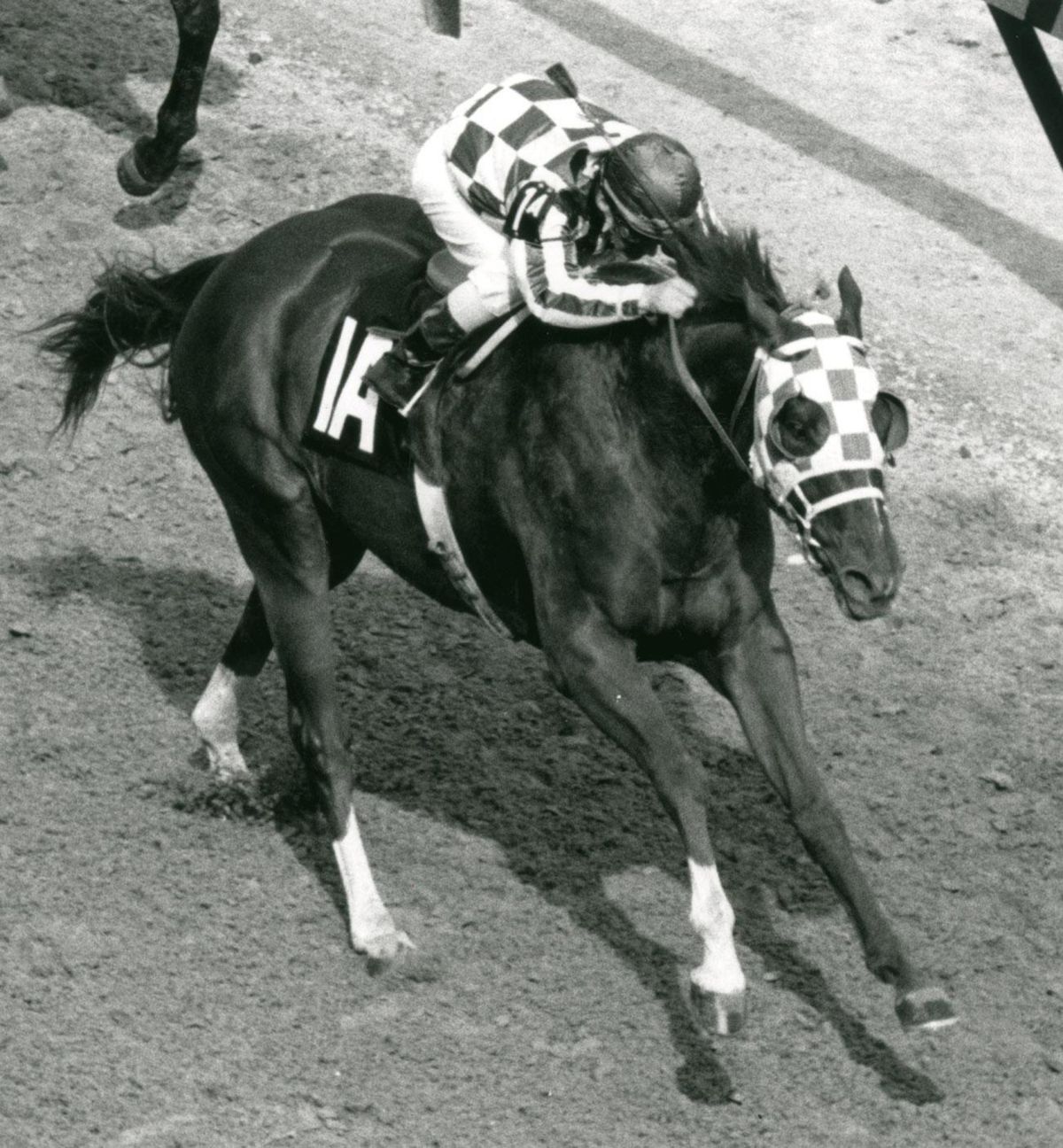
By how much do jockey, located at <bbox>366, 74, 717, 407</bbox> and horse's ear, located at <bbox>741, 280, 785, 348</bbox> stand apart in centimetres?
23

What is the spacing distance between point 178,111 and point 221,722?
377 cm

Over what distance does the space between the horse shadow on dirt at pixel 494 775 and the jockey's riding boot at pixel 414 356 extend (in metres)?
1.48

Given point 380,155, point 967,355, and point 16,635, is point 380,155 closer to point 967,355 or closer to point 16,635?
point 967,355

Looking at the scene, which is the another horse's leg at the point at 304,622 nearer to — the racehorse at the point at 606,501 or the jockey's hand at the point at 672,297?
the racehorse at the point at 606,501

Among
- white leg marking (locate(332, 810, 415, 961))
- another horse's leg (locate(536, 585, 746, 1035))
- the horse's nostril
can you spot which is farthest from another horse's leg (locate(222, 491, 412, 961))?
the horse's nostril

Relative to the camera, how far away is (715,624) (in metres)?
5.61

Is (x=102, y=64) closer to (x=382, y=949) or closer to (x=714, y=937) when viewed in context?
(x=382, y=949)

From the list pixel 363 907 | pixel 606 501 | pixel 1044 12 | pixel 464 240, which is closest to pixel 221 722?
pixel 363 907

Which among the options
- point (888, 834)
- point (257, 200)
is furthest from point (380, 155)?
point (888, 834)

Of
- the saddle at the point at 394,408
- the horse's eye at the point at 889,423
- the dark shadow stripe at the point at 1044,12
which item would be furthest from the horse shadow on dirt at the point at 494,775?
the dark shadow stripe at the point at 1044,12

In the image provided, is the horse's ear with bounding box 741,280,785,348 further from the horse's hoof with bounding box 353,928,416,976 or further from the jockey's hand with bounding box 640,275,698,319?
the horse's hoof with bounding box 353,928,416,976

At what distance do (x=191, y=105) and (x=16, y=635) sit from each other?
10.4 ft

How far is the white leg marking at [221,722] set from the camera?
273 inches

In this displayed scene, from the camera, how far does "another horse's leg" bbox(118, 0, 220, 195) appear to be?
384 inches
